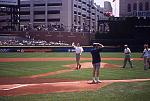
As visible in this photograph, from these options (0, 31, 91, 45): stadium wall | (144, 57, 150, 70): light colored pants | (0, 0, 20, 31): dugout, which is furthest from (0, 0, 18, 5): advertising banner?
(144, 57, 150, 70): light colored pants

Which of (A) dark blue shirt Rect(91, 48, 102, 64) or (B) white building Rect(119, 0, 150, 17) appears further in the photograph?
(B) white building Rect(119, 0, 150, 17)

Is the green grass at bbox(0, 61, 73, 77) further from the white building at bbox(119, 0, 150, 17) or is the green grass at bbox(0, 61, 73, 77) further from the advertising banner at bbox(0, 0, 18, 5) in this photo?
the white building at bbox(119, 0, 150, 17)

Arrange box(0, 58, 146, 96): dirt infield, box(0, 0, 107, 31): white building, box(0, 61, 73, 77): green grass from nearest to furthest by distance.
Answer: box(0, 58, 146, 96): dirt infield
box(0, 61, 73, 77): green grass
box(0, 0, 107, 31): white building

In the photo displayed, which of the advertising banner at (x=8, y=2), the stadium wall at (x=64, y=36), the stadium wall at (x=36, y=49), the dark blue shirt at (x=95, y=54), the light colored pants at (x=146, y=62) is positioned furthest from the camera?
the advertising banner at (x=8, y=2)

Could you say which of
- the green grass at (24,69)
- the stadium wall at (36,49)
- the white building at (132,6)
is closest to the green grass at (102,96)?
the green grass at (24,69)

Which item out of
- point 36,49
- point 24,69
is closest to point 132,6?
point 36,49

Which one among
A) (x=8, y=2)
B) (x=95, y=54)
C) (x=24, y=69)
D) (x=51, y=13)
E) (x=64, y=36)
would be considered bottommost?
(x=24, y=69)

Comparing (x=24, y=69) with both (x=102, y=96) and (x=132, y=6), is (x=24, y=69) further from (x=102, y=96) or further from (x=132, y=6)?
(x=132, y=6)

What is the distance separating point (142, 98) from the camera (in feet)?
40.0

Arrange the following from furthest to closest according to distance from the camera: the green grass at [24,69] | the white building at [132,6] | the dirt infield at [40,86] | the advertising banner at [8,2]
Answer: the white building at [132,6], the advertising banner at [8,2], the green grass at [24,69], the dirt infield at [40,86]

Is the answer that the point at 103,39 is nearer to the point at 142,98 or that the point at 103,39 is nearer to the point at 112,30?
the point at 112,30

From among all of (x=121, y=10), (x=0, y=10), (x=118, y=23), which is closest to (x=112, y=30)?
(x=118, y=23)

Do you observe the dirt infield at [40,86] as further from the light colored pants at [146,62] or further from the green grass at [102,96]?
the light colored pants at [146,62]

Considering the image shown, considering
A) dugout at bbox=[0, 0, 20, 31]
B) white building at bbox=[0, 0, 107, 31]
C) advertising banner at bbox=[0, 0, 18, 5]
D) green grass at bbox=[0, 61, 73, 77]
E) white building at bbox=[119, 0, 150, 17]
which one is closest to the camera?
green grass at bbox=[0, 61, 73, 77]
